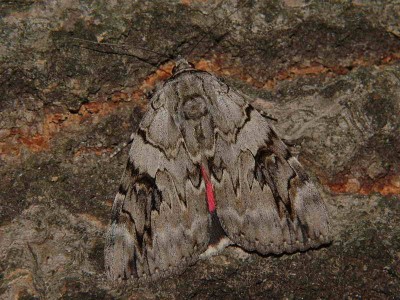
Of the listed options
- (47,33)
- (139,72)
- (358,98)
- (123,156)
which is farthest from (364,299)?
(47,33)

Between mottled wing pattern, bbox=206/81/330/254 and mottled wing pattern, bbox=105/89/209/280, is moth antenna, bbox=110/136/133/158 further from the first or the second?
mottled wing pattern, bbox=206/81/330/254

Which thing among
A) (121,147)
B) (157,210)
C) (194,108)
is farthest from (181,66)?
(157,210)

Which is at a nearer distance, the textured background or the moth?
the textured background

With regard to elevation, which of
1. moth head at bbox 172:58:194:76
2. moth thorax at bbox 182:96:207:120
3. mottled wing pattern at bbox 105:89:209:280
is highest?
moth head at bbox 172:58:194:76

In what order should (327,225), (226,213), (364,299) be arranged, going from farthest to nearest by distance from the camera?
1. (226,213)
2. (327,225)
3. (364,299)

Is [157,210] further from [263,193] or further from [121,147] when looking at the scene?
[263,193]

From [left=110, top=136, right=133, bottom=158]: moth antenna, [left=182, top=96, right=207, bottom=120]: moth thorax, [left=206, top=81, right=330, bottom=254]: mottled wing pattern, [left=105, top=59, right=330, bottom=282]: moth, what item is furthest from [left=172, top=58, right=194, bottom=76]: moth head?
[left=110, top=136, right=133, bottom=158]: moth antenna

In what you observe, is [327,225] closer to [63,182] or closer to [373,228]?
[373,228]


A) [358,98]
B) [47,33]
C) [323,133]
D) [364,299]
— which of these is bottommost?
[364,299]
